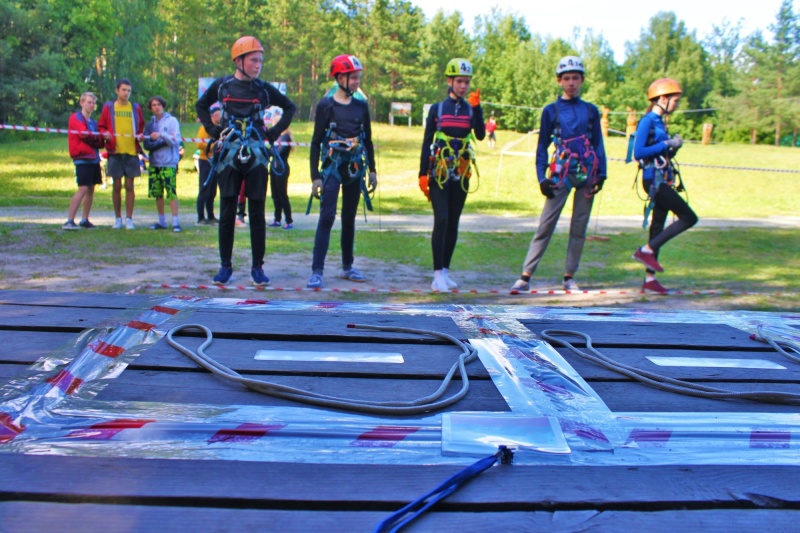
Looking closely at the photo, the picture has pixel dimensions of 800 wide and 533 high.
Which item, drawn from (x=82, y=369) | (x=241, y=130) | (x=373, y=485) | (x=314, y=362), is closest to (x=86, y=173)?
(x=241, y=130)

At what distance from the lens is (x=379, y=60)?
198 feet

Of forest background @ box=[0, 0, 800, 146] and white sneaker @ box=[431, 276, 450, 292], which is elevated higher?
forest background @ box=[0, 0, 800, 146]

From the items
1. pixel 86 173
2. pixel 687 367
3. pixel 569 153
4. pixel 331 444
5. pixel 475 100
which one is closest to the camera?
pixel 331 444

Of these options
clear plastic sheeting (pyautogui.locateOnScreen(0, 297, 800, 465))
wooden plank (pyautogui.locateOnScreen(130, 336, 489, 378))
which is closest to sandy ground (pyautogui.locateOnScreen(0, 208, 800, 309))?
wooden plank (pyautogui.locateOnScreen(130, 336, 489, 378))

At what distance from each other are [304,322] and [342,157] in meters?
3.98

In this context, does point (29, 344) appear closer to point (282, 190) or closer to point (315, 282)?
point (315, 282)

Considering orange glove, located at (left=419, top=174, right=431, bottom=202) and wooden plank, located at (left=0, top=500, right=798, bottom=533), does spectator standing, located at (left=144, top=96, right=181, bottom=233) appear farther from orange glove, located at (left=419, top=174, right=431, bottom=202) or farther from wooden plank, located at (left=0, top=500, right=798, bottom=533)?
wooden plank, located at (left=0, top=500, right=798, bottom=533)

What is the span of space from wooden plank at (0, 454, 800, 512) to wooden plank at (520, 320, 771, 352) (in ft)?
3.93

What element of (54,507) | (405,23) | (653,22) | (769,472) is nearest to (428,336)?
(769,472)

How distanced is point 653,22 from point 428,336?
93.5 m

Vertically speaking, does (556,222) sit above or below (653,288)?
above

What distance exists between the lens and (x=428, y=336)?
2.89 meters

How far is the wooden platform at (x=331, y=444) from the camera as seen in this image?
152cm

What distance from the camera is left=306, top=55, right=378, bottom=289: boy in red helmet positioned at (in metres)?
6.66
